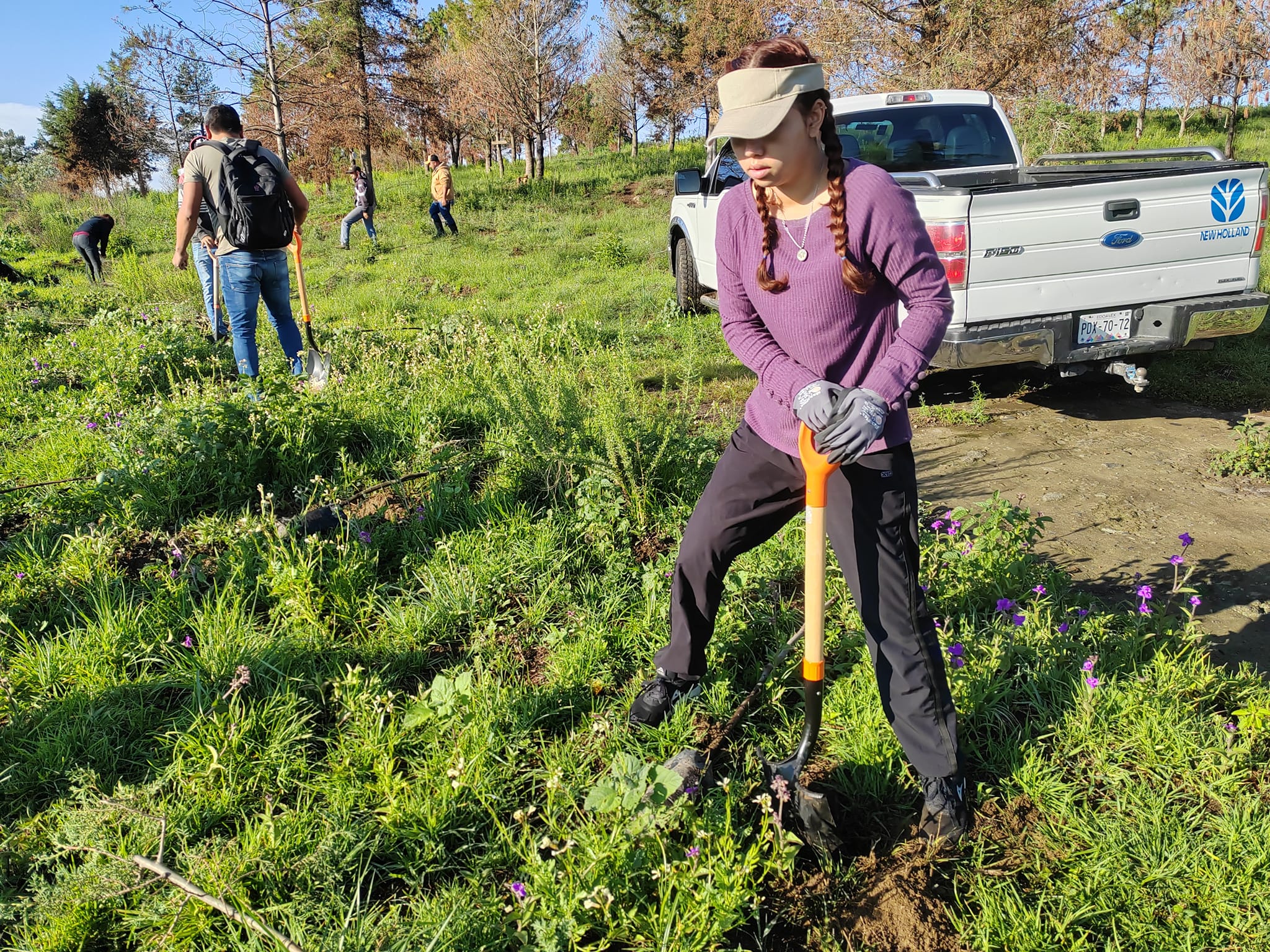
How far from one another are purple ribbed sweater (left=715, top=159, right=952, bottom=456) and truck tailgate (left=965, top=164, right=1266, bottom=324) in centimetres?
320

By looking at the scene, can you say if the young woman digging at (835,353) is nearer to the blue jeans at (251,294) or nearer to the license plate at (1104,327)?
the license plate at (1104,327)

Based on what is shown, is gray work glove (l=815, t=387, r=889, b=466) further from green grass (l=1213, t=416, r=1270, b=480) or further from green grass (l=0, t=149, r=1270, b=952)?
green grass (l=1213, t=416, r=1270, b=480)

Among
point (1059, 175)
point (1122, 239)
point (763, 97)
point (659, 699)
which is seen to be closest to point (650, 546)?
point (659, 699)

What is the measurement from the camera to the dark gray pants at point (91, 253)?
14766 mm

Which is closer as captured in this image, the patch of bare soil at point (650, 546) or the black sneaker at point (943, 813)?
the black sneaker at point (943, 813)

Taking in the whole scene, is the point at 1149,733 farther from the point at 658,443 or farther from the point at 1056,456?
the point at 1056,456

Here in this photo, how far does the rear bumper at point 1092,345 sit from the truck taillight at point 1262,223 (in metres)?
0.29

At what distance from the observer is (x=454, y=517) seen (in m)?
4.02

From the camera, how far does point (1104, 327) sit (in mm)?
5148

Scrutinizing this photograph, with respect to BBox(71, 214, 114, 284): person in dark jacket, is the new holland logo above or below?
below

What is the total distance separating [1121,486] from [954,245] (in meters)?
1.68

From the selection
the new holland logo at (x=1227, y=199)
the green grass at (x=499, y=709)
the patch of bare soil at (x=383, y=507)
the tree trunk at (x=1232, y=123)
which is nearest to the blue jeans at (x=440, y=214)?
the green grass at (x=499, y=709)

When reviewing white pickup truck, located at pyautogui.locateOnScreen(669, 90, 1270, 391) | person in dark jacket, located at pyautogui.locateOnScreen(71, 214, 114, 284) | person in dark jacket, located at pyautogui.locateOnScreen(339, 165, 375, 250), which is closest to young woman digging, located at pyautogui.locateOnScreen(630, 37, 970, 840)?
white pickup truck, located at pyautogui.locateOnScreen(669, 90, 1270, 391)

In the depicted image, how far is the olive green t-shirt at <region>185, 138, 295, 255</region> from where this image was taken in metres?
5.45
